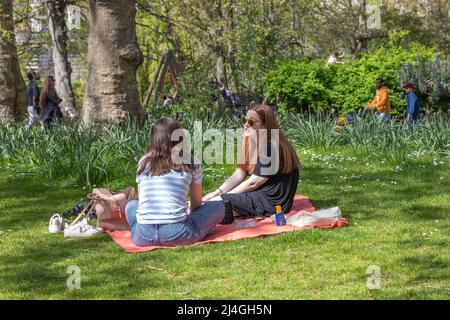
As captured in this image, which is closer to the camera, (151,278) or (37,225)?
(151,278)

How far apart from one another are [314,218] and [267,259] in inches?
42.5

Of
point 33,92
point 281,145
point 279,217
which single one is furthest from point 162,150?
point 33,92

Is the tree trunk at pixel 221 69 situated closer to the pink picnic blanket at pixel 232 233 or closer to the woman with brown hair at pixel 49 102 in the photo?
the woman with brown hair at pixel 49 102

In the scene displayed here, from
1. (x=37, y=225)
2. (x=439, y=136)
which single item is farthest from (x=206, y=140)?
(x=37, y=225)

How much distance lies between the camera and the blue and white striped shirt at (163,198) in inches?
239

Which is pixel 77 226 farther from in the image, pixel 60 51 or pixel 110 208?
pixel 60 51

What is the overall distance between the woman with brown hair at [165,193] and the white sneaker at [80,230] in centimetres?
59

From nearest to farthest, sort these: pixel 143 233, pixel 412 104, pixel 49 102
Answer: pixel 143 233, pixel 412 104, pixel 49 102

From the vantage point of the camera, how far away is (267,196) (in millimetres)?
7129

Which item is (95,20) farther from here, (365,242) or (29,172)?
(365,242)

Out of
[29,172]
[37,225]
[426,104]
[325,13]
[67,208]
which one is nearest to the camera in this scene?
[37,225]

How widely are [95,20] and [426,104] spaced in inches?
265

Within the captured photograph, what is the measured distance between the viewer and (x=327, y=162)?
9984 mm

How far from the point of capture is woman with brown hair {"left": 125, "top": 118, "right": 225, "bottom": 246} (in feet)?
19.9
